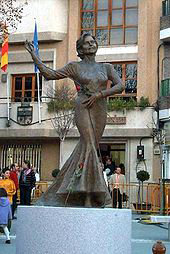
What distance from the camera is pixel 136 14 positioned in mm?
30703

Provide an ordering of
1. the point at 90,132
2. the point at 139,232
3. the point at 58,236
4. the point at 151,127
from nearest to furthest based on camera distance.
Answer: the point at 58,236, the point at 90,132, the point at 139,232, the point at 151,127

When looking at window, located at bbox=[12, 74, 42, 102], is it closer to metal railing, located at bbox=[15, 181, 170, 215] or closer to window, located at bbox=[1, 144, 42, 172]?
window, located at bbox=[1, 144, 42, 172]

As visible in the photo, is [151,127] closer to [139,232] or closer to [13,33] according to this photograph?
[13,33]

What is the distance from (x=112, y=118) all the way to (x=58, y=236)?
75.2 ft

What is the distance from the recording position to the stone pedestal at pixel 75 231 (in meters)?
6.96

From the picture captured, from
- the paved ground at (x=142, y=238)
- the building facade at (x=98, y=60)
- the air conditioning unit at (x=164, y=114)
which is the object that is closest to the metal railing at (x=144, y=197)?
the building facade at (x=98, y=60)

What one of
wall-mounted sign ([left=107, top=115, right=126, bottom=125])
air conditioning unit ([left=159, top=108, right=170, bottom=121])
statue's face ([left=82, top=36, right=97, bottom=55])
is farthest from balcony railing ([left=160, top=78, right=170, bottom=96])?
statue's face ([left=82, top=36, right=97, bottom=55])

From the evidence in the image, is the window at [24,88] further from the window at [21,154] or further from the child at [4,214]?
the child at [4,214]

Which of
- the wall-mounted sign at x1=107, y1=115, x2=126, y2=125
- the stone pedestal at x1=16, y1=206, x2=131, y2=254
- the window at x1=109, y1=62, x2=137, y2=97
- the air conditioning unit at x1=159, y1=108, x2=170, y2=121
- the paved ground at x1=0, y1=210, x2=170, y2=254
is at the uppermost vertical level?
the window at x1=109, y1=62, x2=137, y2=97

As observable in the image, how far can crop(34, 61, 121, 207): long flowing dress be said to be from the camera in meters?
7.69

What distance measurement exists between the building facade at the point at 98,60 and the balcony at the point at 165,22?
44 centimetres

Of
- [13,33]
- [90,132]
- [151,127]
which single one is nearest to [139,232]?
[90,132]

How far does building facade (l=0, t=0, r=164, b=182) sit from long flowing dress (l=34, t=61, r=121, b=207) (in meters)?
21.3

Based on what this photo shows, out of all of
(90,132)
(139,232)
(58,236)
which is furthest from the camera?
(139,232)
